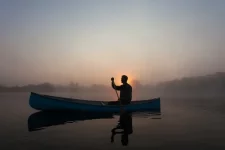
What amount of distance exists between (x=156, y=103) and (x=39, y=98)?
1567 cm

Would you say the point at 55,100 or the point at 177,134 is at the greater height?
the point at 55,100

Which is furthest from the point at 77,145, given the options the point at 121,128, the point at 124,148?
the point at 121,128

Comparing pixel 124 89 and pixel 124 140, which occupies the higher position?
pixel 124 89

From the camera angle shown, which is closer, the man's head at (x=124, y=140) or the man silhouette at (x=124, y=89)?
the man's head at (x=124, y=140)

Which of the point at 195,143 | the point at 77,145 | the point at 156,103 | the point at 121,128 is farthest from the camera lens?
the point at 156,103

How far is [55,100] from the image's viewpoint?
28734 mm

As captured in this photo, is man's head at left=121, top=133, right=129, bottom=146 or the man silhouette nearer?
man's head at left=121, top=133, right=129, bottom=146

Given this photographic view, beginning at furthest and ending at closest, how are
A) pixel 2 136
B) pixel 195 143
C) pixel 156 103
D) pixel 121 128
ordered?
pixel 156 103, pixel 121 128, pixel 2 136, pixel 195 143

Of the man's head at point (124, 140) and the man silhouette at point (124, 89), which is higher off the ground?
the man silhouette at point (124, 89)

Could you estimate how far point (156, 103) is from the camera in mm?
34281

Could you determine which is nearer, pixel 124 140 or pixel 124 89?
pixel 124 140

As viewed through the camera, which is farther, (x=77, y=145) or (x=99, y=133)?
(x=99, y=133)

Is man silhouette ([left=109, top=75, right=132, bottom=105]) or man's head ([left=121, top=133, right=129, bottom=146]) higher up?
man silhouette ([left=109, top=75, right=132, bottom=105])

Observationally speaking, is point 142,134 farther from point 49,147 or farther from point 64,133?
point 49,147
